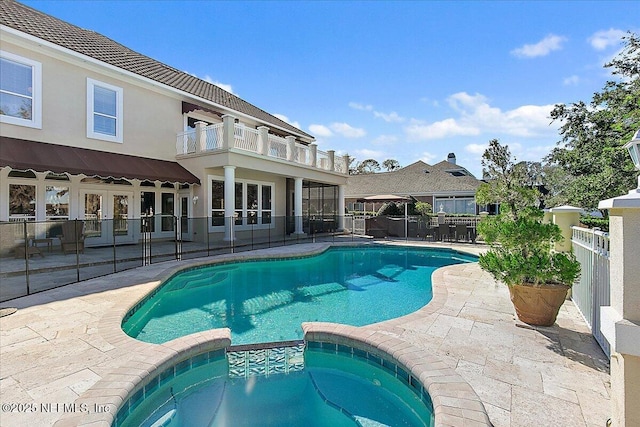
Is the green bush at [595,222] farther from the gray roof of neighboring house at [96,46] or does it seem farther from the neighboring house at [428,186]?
the gray roof of neighboring house at [96,46]

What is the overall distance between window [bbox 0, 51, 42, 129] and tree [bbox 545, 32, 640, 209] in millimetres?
21618

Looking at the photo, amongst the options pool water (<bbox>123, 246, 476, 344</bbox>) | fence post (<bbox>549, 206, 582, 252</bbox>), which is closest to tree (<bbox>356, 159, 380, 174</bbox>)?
pool water (<bbox>123, 246, 476, 344</bbox>)

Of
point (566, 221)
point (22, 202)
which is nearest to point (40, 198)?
point (22, 202)

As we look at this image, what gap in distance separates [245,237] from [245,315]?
38.1ft

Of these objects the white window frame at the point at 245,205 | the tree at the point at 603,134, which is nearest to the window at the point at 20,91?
the white window frame at the point at 245,205

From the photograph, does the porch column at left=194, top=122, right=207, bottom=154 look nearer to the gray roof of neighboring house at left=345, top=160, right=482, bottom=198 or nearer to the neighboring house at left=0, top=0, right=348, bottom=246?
the neighboring house at left=0, top=0, right=348, bottom=246

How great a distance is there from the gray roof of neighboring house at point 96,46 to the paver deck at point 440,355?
34.9 ft

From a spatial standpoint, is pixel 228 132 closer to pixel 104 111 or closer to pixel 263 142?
pixel 263 142

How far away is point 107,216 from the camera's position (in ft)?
47.5

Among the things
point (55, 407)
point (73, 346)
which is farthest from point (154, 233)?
point (55, 407)

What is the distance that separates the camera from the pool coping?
3.11m

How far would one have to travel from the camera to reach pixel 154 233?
11898 mm

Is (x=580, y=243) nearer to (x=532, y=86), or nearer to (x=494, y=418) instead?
(x=494, y=418)

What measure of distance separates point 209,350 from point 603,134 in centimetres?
2274
